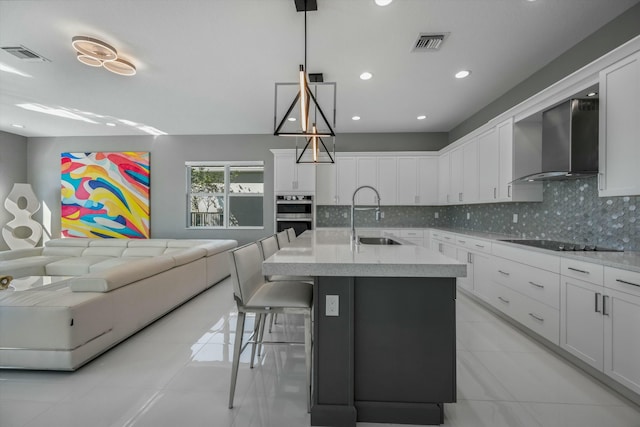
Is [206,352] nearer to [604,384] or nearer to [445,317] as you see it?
[445,317]

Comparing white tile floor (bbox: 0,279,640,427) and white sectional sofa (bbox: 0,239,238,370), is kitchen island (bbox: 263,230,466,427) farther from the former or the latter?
white sectional sofa (bbox: 0,239,238,370)

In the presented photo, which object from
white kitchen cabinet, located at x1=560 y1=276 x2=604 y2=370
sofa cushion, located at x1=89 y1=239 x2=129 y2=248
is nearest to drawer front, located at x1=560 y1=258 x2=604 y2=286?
white kitchen cabinet, located at x1=560 y1=276 x2=604 y2=370

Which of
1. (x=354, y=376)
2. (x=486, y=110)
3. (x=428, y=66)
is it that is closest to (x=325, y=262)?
(x=354, y=376)

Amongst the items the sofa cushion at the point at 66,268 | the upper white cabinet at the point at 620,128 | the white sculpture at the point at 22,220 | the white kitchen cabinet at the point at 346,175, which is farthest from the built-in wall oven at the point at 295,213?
the white sculpture at the point at 22,220

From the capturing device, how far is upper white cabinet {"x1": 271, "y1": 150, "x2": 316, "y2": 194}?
549 centimetres

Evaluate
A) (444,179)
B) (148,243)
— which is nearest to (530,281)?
(444,179)

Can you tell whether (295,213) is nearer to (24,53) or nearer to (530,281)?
(530,281)

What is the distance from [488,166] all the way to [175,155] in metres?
5.98

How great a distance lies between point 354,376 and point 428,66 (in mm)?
3221

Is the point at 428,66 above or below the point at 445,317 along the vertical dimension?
above

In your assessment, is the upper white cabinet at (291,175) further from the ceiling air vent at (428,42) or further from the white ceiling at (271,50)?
the ceiling air vent at (428,42)

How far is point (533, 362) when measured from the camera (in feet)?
7.55

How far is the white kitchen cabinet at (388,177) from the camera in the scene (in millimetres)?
5555

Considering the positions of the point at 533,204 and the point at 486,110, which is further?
the point at 486,110
